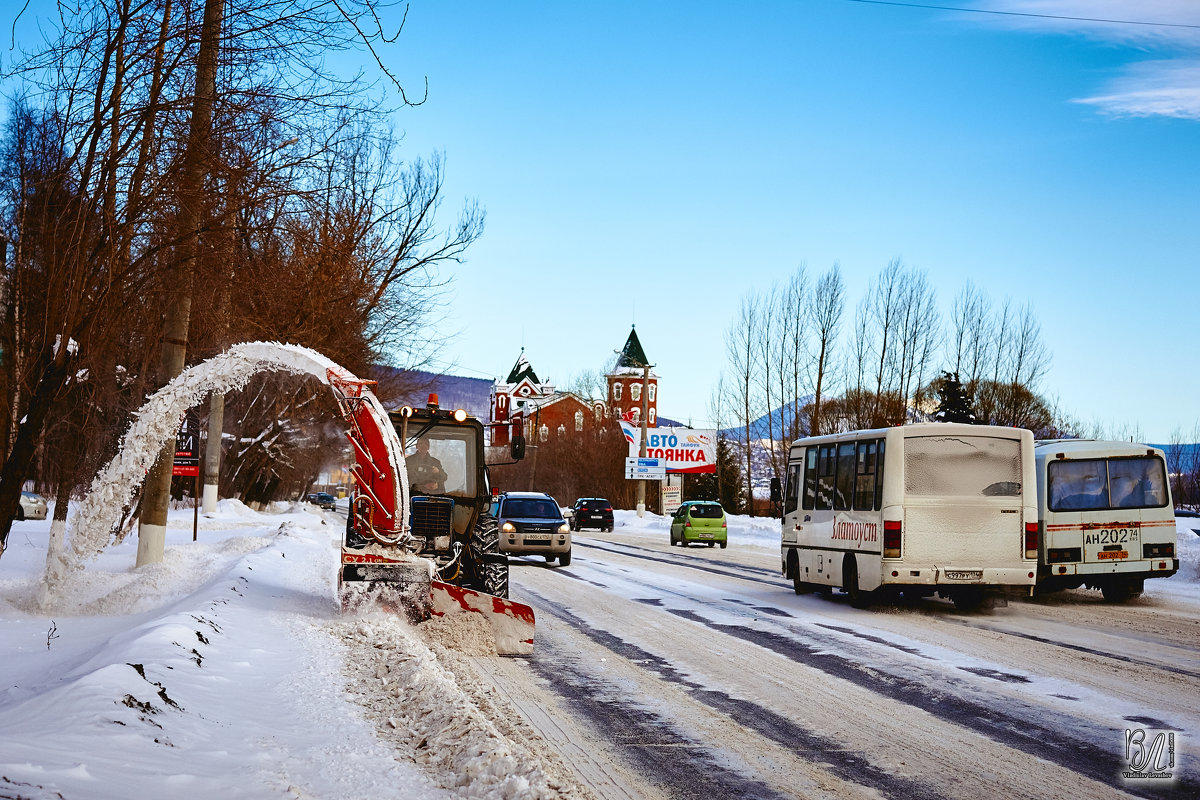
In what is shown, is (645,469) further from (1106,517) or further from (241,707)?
(241,707)

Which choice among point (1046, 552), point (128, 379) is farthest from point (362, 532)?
point (128, 379)

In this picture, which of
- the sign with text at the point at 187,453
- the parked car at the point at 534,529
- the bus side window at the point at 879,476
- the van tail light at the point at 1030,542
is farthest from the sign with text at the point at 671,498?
the van tail light at the point at 1030,542

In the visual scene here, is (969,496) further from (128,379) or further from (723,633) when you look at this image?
(128,379)

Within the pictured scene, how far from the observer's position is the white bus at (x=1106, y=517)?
18.4 m

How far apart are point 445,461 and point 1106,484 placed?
11.6m

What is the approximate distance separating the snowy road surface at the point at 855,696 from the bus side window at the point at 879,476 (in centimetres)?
169

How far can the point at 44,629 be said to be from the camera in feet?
39.1

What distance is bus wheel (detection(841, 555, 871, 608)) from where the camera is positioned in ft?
55.0

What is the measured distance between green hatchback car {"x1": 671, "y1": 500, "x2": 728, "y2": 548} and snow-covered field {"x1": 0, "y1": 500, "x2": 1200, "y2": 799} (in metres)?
27.8

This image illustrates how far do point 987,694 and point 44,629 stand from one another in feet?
32.2

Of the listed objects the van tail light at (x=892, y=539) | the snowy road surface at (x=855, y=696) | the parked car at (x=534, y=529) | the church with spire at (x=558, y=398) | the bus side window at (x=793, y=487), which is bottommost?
the snowy road surface at (x=855, y=696)

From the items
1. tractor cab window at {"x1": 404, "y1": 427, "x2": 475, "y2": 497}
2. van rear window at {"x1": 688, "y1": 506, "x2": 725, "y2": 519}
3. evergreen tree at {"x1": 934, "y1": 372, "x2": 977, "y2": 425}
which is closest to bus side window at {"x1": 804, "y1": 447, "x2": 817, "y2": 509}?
tractor cab window at {"x1": 404, "y1": 427, "x2": 475, "y2": 497}

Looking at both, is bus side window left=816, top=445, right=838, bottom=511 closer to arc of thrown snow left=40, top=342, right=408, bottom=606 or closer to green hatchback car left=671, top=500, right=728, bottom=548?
arc of thrown snow left=40, top=342, right=408, bottom=606

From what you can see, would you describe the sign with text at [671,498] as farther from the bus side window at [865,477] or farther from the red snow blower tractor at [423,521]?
the red snow blower tractor at [423,521]
